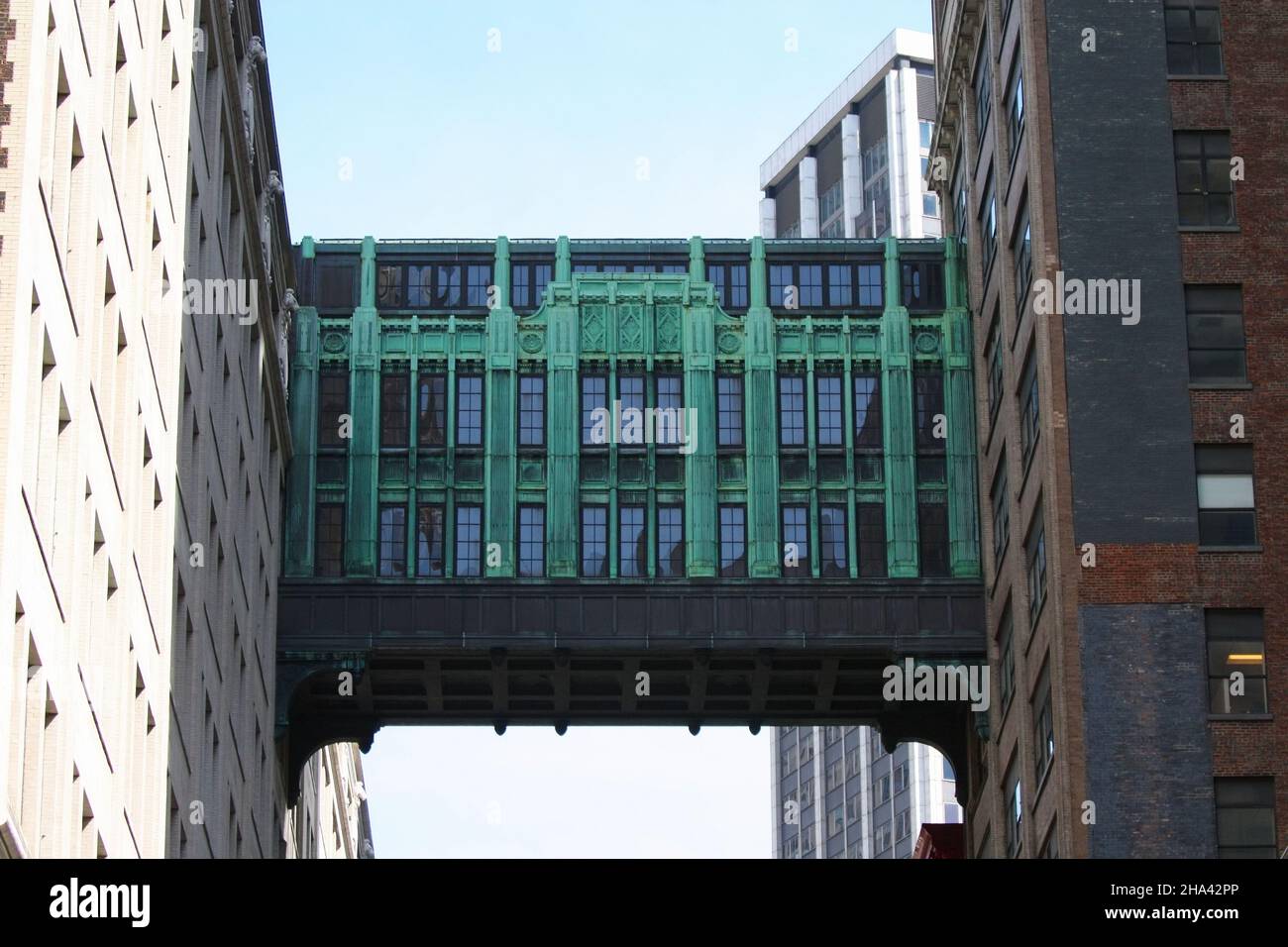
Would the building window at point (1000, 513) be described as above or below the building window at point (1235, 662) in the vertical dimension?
above

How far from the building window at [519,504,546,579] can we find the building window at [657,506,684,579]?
3304 mm

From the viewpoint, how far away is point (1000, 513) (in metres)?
73.7

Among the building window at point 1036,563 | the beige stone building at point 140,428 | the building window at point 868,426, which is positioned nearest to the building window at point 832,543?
the building window at point 868,426

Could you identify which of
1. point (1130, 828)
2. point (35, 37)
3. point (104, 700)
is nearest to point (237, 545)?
point (104, 700)

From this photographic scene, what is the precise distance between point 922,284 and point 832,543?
364 inches

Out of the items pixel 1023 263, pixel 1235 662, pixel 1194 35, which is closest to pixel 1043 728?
pixel 1235 662

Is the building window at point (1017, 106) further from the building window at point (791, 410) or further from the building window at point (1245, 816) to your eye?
the building window at point (1245, 816)

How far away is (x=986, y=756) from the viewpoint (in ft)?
249

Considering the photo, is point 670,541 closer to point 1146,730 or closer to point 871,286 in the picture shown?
point 871,286

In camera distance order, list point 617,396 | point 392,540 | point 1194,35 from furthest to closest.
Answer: point 617,396 → point 392,540 → point 1194,35

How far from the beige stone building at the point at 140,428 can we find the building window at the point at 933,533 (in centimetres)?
1845

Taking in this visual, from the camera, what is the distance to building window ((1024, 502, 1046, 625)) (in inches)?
2660

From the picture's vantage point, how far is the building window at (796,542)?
245 feet

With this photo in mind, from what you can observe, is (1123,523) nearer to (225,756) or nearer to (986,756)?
(986,756)
